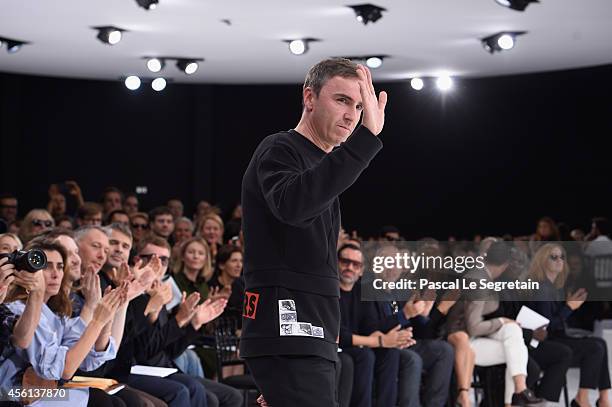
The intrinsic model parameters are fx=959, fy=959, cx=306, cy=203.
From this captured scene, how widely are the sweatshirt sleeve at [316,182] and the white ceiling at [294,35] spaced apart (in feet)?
18.6

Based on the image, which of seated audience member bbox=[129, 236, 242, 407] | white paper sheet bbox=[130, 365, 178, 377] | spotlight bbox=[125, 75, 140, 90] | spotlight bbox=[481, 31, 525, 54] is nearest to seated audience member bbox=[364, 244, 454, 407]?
seated audience member bbox=[129, 236, 242, 407]

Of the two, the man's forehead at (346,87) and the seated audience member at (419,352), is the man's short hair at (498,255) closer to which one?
the seated audience member at (419,352)

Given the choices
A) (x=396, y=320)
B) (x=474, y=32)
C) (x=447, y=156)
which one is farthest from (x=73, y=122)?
(x=396, y=320)

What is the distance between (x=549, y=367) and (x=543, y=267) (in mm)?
805

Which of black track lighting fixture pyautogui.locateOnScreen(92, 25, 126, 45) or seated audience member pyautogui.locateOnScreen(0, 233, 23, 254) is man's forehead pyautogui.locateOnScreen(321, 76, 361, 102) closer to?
seated audience member pyautogui.locateOnScreen(0, 233, 23, 254)

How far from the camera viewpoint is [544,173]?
1143 centimetres

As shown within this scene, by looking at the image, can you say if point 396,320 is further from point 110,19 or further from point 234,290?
point 110,19

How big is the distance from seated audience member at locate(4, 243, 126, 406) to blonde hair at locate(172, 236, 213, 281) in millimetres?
2138

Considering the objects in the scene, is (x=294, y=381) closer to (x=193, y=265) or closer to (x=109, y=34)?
(x=193, y=265)

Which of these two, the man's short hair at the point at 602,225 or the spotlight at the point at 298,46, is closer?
the spotlight at the point at 298,46

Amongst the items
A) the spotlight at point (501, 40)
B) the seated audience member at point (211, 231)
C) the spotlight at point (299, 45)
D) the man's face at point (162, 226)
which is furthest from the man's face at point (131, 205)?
the spotlight at point (501, 40)

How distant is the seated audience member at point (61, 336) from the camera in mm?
3789

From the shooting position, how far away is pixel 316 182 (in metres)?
1.90

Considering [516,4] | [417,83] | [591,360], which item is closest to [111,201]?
[417,83]
